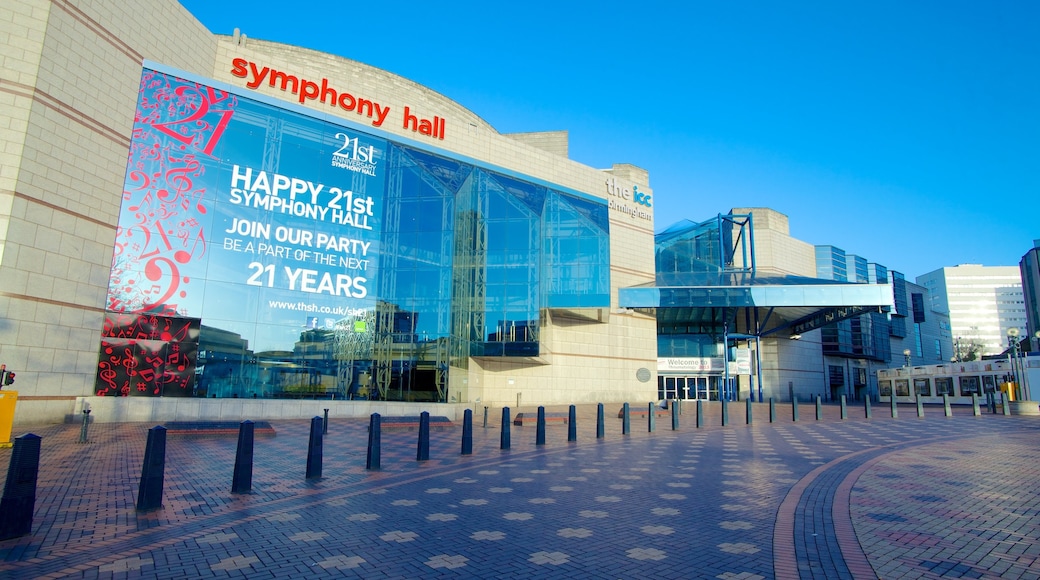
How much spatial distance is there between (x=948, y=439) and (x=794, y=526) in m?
13.3

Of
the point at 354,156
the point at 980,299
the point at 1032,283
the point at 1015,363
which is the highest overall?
the point at 980,299

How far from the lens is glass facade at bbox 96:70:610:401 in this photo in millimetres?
20031

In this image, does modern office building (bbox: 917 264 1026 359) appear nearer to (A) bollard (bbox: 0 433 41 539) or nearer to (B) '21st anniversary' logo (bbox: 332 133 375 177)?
(B) '21st anniversary' logo (bbox: 332 133 375 177)

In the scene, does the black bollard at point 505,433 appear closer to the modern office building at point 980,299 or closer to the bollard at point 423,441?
the bollard at point 423,441

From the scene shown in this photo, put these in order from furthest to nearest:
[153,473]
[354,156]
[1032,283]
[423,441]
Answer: [1032,283]
[354,156]
[423,441]
[153,473]

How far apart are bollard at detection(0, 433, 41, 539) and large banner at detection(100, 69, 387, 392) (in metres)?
15.9

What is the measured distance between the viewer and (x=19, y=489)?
18.1 ft

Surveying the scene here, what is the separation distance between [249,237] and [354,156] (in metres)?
6.13

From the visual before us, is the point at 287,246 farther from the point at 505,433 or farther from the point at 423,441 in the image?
the point at 423,441

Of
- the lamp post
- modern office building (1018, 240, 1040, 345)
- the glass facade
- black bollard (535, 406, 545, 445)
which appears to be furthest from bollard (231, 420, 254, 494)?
modern office building (1018, 240, 1040, 345)

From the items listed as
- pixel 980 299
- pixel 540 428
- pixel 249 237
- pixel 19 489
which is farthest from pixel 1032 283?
pixel 19 489

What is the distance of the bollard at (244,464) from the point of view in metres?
8.05

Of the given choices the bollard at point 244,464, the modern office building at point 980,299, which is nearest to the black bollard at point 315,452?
the bollard at point 244,464

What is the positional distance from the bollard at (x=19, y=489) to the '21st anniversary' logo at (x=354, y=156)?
20924 millimetres
